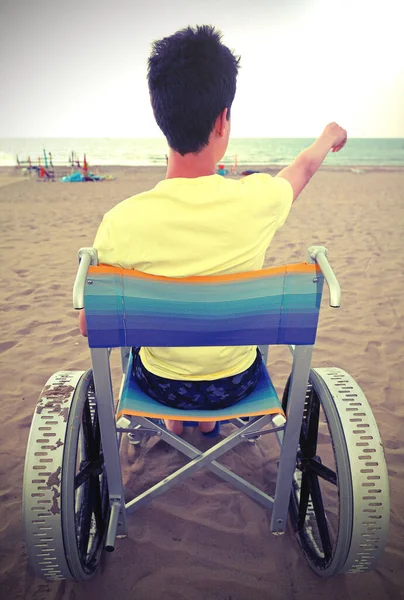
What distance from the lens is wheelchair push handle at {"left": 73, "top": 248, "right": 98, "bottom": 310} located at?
3.16 feet

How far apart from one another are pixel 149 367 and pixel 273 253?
4.75 metres

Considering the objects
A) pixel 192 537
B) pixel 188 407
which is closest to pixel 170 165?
pixel 188 407

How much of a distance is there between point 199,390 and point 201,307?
472mm

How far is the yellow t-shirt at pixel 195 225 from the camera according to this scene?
1.09m

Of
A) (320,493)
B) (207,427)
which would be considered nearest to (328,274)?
(320,493)

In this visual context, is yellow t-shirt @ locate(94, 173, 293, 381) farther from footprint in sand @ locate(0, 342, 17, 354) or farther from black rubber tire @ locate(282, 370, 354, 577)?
footprint in sand @ locate(0, 342, 17, 354)

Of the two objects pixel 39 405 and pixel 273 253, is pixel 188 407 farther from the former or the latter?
pixel 273 253

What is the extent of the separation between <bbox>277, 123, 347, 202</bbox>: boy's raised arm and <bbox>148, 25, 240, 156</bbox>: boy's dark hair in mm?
313

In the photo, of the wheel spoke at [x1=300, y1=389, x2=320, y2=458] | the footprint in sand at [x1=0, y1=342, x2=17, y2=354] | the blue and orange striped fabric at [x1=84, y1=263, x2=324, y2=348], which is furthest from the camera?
the footprint in sand at [x1=0, y1=342, x2=17, y2=354]

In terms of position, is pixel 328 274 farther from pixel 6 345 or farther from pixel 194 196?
pixel 6 345

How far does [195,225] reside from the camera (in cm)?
112

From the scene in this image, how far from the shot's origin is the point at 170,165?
1221 mm

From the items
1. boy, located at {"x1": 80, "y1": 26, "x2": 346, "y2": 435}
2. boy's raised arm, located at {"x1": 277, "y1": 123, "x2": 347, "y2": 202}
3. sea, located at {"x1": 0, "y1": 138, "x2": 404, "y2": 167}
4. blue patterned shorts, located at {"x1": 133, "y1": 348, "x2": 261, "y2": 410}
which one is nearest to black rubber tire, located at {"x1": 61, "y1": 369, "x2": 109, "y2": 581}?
blue patterned shorts, located at {"x1": 133, "y1": 348, "x2": 261, "y2": 410}

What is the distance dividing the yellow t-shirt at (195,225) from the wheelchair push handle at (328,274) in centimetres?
17
